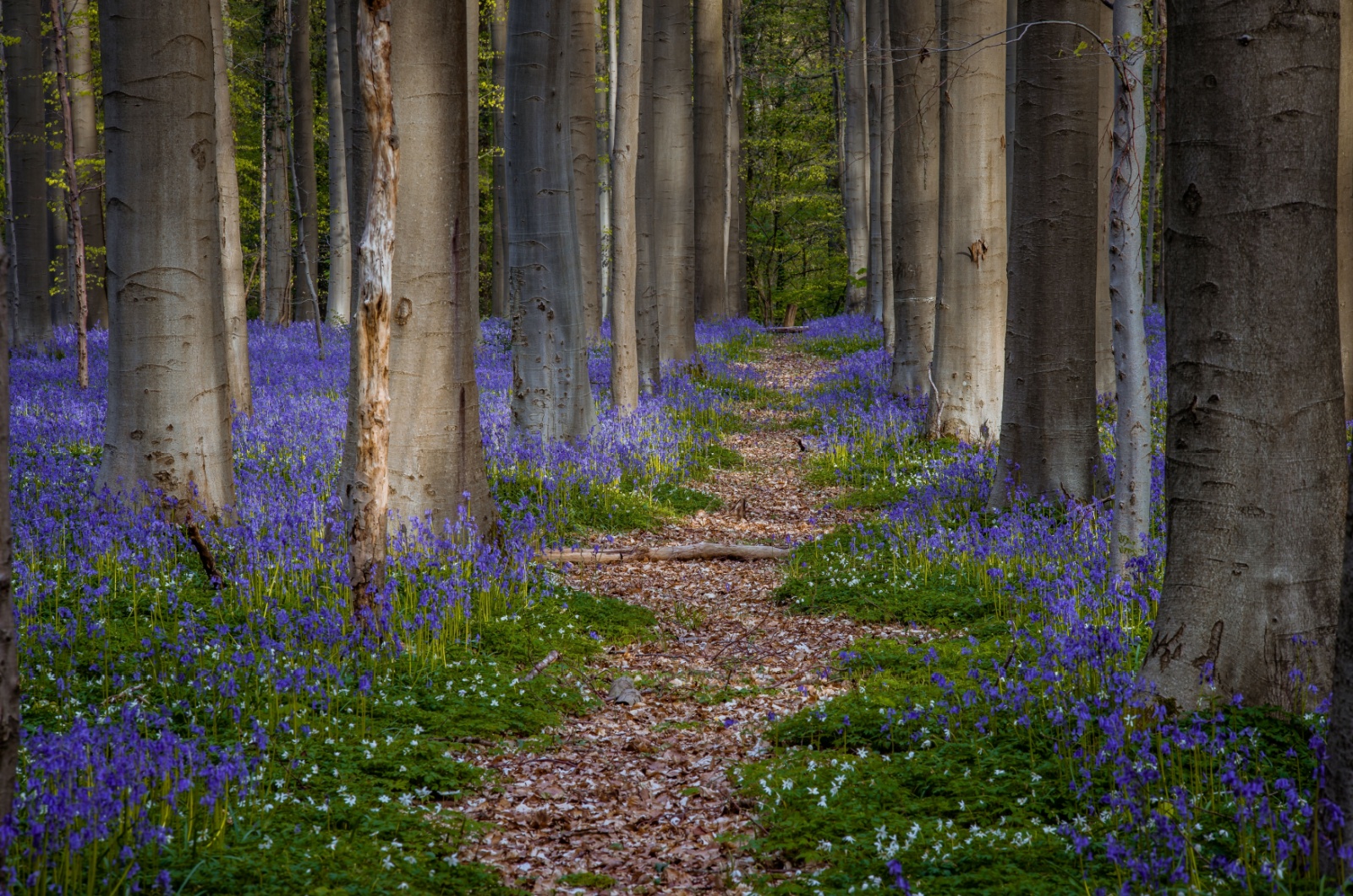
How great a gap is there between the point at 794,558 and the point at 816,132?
3499cm

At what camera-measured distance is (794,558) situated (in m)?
8.27

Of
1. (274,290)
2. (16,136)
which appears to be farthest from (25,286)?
(274,290)

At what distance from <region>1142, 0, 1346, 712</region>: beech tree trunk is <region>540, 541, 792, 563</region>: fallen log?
465 centimetres

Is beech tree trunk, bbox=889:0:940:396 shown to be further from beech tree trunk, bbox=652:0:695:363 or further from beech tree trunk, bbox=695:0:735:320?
beech tree trunk, bbox=695:0:735:320

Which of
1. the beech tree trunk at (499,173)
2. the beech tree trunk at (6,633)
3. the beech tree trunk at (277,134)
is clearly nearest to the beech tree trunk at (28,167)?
A: the beech tree trunk at (277,134)

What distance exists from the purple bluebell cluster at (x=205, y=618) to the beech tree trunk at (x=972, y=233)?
11.4 feet

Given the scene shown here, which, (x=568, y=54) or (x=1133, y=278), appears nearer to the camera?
(x=1133, y=278)

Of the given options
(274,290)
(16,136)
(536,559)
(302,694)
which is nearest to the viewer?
(302,694)

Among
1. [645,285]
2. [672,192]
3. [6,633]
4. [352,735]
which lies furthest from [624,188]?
[6,633]

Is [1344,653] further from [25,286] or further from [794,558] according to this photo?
[25,286]

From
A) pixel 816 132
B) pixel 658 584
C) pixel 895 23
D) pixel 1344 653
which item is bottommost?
pixel 658 584

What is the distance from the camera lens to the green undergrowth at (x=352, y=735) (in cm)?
337

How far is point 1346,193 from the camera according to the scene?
31.3ft

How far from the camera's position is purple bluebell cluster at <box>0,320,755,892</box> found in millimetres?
3393
